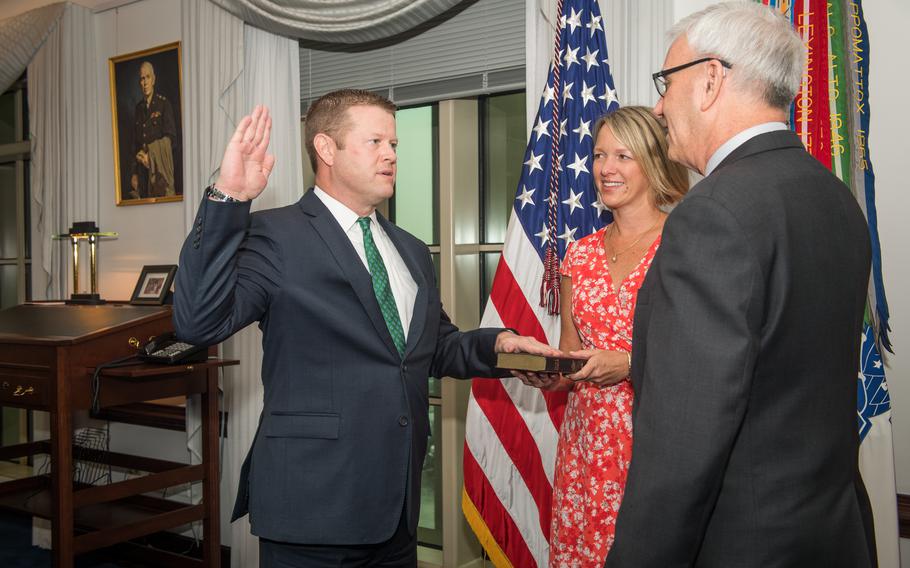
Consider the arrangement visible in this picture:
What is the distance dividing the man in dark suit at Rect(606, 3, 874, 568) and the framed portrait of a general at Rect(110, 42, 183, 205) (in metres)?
3.61

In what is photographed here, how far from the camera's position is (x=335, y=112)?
2.01 meters

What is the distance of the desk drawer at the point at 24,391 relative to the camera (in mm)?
3135

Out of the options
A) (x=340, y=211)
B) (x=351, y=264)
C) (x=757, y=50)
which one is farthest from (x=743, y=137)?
(x=340, y=211)

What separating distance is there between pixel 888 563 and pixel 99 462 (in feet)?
12.7

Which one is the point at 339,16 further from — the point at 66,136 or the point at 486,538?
the point at 486,538

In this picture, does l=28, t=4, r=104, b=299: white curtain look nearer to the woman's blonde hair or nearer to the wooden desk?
the wooden desk

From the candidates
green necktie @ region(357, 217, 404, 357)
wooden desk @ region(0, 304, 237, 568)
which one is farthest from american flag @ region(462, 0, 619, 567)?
wooden desk @ region(0, 304, 237, 568)

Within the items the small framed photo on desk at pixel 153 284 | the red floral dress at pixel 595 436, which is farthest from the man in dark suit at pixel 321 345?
the small framed photo on desk at pixel 153 284

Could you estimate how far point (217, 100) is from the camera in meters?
3.84

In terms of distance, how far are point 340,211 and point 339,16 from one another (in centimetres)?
170

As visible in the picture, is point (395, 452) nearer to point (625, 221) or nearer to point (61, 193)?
point (625, 221)

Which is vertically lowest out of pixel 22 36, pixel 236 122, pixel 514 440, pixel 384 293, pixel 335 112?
pixel 514 440

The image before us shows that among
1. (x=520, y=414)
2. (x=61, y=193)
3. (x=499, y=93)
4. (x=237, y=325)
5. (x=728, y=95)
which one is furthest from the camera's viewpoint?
(x=61, y=193)

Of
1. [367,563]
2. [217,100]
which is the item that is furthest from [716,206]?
[217,100]
